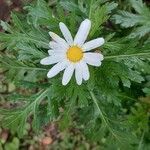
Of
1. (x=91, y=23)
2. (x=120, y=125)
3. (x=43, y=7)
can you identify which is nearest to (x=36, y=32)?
(x=43, y=7)

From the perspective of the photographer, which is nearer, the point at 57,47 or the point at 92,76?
the point at 57,47

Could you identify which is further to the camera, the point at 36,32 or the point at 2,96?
the point at 2,96

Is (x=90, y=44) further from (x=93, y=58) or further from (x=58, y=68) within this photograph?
(x=58, y=68)

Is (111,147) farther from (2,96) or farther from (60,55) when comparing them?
(60,55)

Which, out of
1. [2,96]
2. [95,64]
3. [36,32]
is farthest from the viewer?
[2,96]

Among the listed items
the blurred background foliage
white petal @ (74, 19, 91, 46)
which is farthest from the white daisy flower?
the blurred background foliage

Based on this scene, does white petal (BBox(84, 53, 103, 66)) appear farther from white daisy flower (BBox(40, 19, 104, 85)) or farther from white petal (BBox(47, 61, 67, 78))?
white petal (BBox(47, 61, 67, 78))

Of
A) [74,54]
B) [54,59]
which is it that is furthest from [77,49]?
[54,59]
